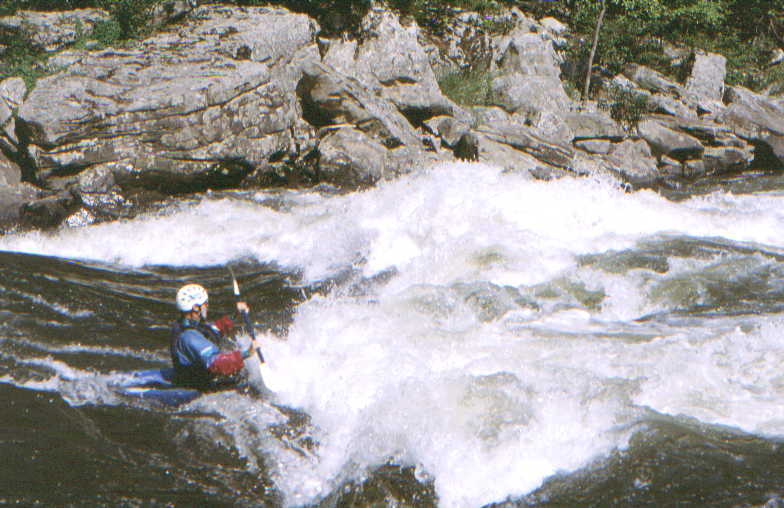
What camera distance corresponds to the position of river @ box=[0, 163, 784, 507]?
13.5ft

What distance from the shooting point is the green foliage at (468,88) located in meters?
15.7

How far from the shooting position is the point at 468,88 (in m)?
15.9

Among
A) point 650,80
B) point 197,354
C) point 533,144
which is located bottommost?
point 533,144

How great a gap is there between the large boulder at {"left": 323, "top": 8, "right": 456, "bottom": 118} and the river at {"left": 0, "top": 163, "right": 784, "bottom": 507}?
4.46 m

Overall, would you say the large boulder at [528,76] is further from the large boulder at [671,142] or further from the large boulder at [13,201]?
the large boulder at [13,201]

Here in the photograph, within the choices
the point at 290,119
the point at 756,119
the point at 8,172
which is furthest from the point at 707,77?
the point at 8,172

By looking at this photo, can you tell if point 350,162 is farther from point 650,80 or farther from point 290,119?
point 650,80

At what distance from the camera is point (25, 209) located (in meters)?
9.51

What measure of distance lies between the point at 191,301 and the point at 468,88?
38.0ft

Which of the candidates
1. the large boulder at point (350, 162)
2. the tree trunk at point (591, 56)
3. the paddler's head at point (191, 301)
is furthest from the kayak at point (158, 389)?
the tree trunk at point (591, 56)

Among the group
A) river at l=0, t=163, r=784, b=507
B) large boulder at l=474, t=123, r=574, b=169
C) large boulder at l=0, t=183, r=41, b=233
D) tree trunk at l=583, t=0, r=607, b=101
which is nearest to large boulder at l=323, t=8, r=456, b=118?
large boulder at l=474, t=123, r=574, b=169

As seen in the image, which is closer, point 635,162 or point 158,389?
point 158,389

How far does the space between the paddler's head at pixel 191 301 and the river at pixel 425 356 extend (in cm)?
60

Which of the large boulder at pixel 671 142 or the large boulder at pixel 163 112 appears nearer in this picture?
the large boulder at pixel 163 112
